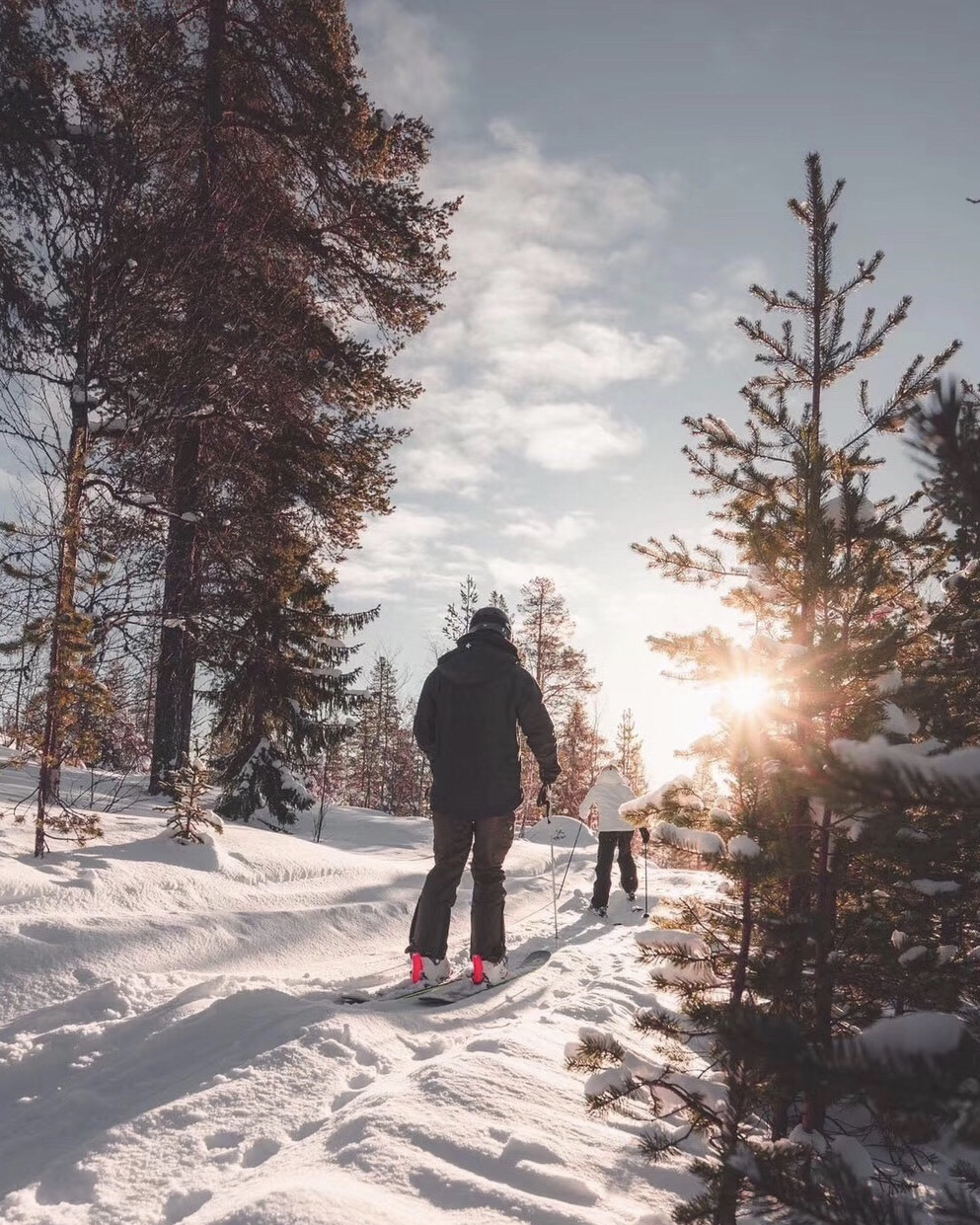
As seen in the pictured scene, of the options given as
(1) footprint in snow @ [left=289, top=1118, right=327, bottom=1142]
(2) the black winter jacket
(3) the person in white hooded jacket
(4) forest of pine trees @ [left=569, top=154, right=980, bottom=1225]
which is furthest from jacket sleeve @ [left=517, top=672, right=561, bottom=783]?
(3) the person in white hooded jacket

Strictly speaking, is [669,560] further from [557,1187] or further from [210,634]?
[210,634]

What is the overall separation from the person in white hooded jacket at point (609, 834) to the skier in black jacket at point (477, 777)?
3519 millimetres

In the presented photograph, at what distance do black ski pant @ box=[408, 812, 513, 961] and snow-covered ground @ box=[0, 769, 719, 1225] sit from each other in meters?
0.35

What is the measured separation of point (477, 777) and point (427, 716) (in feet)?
1.90

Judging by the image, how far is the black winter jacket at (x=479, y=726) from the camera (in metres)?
4.56

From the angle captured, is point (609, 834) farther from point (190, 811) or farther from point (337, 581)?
point (337, 581)

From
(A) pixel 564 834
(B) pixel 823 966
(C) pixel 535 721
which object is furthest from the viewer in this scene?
(A) pixel 564 834

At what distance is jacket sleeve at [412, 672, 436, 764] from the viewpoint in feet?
15.7

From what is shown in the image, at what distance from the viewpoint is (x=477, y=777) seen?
4562mm

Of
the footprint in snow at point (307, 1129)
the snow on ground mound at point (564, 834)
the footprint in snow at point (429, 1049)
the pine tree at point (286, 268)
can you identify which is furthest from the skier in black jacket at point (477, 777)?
the snow on ground mound at point (564, 834)

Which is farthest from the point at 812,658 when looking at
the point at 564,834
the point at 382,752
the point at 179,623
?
the point at 382,752

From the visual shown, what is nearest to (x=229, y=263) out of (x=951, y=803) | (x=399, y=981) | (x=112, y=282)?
(x=112, y=282)

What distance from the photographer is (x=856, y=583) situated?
2.96 meters

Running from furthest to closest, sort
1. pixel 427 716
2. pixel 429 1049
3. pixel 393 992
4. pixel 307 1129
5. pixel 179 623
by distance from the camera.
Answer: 1. pixel 179 623
2. pixel 427 716
3. pixel 393 992
4. pixel 429 1049
5. pixel 307 1129
